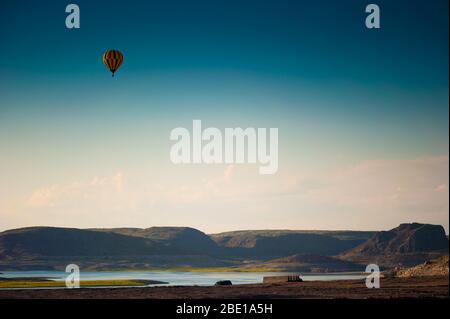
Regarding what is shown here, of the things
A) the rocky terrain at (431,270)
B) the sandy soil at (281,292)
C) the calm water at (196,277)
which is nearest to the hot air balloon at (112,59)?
the sandy soil at (281,292)

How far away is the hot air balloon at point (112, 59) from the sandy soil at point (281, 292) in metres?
23.4

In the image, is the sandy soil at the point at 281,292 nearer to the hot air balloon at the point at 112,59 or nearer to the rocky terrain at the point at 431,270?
the rocky terrain at the point at 431,270

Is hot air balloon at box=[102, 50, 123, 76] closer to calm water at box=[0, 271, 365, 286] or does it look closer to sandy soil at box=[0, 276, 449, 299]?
sandy soil at box=[0, 276, 449, 299]

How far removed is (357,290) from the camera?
71625 mm

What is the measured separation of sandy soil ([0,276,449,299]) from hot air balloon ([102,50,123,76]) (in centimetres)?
2336

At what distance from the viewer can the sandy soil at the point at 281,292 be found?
65438 millimetres

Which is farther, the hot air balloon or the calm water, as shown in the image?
the calm water

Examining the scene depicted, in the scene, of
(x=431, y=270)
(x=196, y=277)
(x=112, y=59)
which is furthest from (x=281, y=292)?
(x=196, y=277)

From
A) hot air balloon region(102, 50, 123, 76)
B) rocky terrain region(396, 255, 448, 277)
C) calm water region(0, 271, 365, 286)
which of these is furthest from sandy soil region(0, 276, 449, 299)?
calm water region(0, 271, 365, 286)

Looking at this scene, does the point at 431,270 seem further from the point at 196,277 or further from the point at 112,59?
the point at 196,277

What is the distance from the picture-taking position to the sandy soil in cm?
6544
